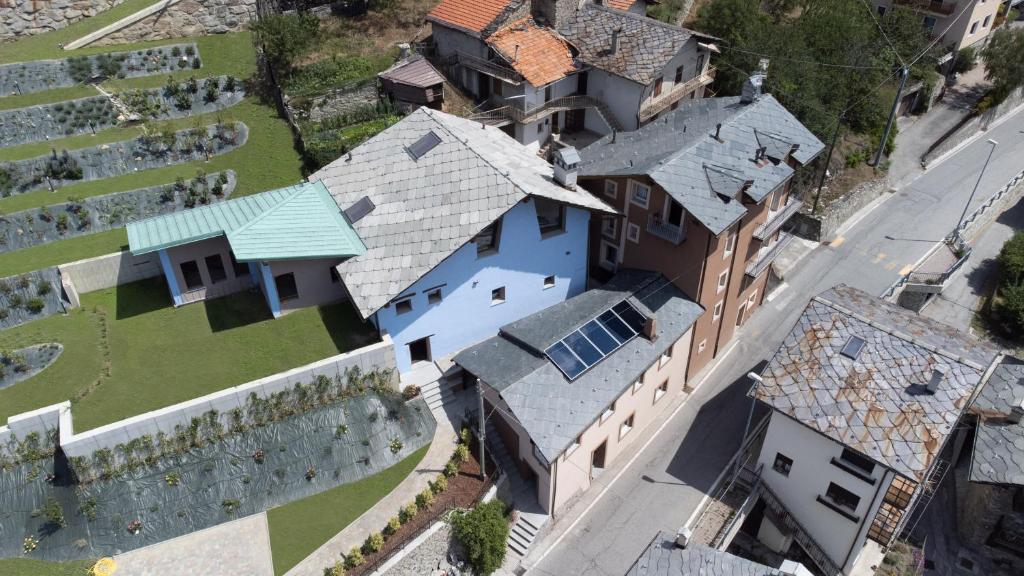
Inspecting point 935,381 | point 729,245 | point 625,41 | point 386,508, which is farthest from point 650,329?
point 625,41

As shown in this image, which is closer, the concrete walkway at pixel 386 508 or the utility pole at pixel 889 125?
the concrete walkway at pixel 386 508

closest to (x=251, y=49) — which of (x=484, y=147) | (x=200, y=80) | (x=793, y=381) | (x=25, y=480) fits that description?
(x=200, y=80)

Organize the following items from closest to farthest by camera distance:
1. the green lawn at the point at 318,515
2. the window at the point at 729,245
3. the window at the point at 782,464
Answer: the green lawn at the point at 318,515 → the window at the point at 782,464 → the window at the point at 729,245

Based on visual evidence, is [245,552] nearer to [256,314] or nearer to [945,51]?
[256,314]

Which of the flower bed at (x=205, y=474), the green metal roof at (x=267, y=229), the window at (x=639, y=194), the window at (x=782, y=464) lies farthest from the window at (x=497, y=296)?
the window at (x=782, y=464)

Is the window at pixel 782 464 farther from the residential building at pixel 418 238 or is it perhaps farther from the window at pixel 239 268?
the window at pixel 239 268

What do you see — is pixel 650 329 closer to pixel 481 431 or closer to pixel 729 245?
pixel 729 245
